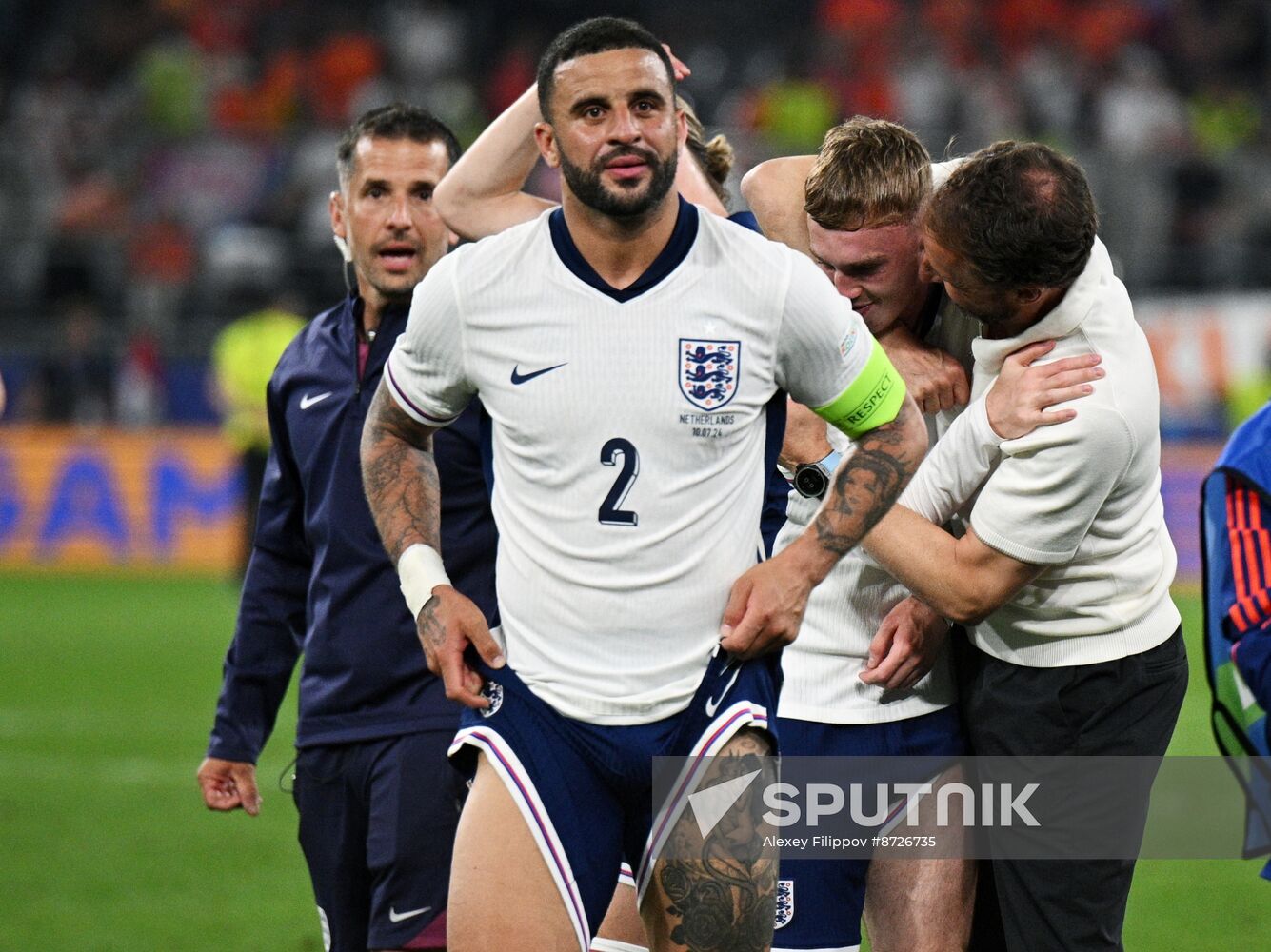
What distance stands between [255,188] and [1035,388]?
51.3 feet

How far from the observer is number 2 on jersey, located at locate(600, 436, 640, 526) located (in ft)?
11.1

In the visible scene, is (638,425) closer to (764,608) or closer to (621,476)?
(621,476)

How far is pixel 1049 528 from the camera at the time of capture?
12.1 feet

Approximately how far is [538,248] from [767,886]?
4.30ft

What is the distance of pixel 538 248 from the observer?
11.5ft

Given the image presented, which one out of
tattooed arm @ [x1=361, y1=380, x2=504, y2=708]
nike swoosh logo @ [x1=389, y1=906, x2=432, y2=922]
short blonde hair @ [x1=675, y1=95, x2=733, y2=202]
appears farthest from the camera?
short blonde hair @ [x1=675, y1=95, x2=733, y2=202]

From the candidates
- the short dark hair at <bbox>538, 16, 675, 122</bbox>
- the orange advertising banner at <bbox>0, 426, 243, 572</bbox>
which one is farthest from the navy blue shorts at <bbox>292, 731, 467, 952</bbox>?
the orange advertising banner at <bbox>0, 426, 243, 572</bbox>

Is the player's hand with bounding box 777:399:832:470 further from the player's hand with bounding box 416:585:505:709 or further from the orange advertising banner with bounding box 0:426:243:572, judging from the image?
the orange advertising banner with bounding box 0:426:243:572

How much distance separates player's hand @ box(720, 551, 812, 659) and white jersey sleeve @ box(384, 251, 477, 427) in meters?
0.69

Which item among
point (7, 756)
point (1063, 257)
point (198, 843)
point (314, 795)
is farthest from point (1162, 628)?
point (7, 756)

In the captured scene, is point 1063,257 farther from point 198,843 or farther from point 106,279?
point 106,279

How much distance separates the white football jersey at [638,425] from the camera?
3.38 m

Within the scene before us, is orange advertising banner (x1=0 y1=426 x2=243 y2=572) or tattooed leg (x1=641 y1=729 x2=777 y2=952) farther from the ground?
orange advertising banner (x1=0 y1=426 x2=243 y2=572)

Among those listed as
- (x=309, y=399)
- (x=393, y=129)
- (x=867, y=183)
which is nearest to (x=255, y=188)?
(x=393, y=129)
